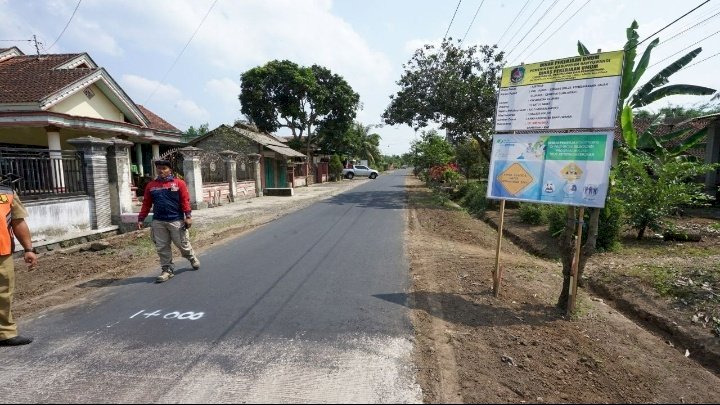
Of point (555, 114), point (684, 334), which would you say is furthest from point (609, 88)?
point (684, 334)

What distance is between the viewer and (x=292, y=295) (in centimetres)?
505

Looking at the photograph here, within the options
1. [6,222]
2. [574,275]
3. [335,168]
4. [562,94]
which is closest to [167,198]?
[6,222]

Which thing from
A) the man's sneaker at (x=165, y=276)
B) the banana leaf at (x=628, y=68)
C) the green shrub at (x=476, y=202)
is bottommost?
the man's sneaker at (x=165, y=276)

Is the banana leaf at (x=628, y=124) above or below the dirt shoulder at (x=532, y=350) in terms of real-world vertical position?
above

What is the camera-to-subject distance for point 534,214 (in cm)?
1109

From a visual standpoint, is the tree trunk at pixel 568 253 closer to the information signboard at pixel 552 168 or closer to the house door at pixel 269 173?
the information signboard at pixel 552 168

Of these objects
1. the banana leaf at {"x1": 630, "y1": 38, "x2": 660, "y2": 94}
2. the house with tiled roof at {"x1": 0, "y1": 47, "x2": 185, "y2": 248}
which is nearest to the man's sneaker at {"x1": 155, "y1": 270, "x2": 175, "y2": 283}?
the house with tiled roof at {"x1": 0, "y1": 47, "x2": 185, "y2": 248}

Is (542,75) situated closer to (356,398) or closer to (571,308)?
(571,308)

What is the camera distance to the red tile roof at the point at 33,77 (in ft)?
40.4

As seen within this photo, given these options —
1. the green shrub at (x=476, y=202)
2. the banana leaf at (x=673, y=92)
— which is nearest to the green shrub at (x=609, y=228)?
the banana leaf at (x=673, y=92)

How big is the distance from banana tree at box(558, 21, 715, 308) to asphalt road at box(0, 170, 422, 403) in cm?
222

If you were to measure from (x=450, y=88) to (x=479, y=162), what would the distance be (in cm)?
993

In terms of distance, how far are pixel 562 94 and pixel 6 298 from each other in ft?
21.2

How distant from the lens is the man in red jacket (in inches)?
226
